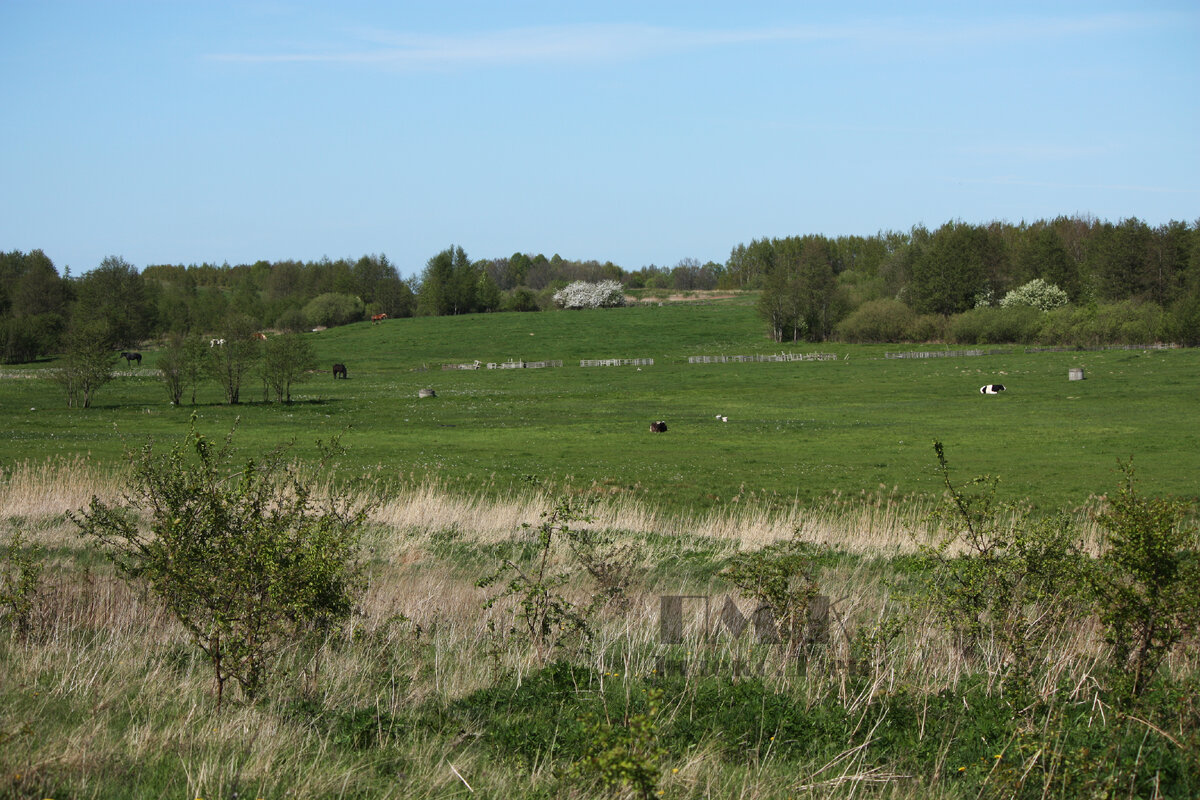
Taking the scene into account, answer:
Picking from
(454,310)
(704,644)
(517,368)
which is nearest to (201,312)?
(454,310)

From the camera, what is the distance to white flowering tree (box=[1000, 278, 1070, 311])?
334ft

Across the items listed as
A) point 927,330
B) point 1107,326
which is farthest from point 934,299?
point 1107,326

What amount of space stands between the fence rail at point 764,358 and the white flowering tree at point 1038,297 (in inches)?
1063

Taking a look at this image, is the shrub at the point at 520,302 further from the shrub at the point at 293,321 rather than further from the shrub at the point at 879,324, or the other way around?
the shrub at the point at 879,324

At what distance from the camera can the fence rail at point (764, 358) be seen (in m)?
86.9

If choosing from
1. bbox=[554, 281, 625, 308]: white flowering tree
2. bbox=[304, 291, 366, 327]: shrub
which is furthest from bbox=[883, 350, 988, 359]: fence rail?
bbox=[304, 291, 366, 327]: shrub

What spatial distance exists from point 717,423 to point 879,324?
6234 centimetres

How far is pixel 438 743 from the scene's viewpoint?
19.8 feet

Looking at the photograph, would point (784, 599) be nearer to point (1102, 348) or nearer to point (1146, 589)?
point (1146, 589)

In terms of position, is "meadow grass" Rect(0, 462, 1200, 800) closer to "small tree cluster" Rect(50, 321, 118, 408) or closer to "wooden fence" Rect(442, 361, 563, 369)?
"small tree cluster" Rect(50, 321, 118, 408)

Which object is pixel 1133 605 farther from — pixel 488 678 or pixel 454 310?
pixel 454 310

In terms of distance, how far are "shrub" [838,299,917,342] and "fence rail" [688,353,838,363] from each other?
1397cm

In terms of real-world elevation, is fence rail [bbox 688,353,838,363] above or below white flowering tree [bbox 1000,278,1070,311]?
below

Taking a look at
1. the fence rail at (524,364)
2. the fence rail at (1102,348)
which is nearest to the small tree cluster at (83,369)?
the fence rail at (524,364)
